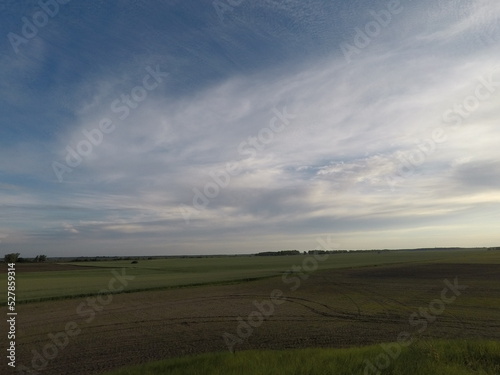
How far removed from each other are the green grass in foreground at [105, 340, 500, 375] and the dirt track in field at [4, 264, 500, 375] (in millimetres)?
4046

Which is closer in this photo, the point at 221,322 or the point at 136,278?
the point at 221,322

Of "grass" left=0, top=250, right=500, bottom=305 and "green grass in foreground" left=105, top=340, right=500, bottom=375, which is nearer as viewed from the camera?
"green grass in foreground" left=105, top=340, right=500, bottom=375

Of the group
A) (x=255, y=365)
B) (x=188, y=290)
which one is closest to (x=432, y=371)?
(x=255, y=365)

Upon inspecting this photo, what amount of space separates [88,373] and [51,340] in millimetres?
5964

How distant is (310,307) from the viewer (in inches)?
1043

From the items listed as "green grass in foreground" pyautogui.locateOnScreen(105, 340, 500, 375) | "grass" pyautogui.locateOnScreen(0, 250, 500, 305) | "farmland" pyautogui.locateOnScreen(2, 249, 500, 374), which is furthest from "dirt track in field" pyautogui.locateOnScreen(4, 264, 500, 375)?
"grass" pyautogui.locateOnScreen(0, 250, 500, 305)

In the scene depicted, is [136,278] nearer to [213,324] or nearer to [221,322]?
[221,322]

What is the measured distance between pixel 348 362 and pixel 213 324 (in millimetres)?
12038

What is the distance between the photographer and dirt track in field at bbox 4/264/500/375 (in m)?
15.5

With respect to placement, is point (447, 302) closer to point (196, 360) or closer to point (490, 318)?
point (490, 318)

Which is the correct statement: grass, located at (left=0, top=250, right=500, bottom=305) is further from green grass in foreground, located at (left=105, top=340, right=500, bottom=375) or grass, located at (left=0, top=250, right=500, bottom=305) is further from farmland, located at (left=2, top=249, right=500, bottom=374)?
green grass in foreground, located at (left=105, top=340, right=500, bottom=375)

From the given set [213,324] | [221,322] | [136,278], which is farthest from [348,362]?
[136,278]

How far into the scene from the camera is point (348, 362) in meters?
10.3

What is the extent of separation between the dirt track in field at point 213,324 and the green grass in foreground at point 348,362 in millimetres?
4046
